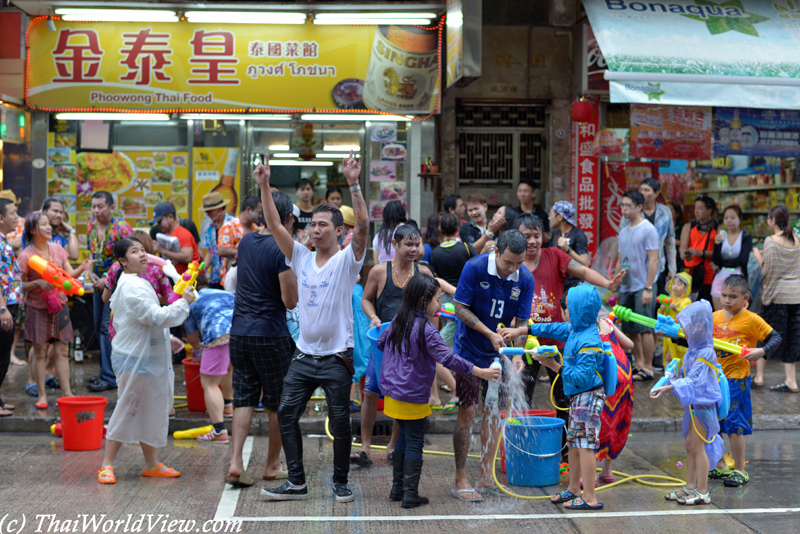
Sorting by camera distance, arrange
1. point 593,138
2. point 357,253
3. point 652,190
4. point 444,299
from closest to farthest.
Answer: point 357,253, point 444,299, point 652,190, point 593,138

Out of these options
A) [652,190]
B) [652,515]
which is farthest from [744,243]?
[652,515]

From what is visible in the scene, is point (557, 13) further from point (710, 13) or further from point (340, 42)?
point (340, 42)

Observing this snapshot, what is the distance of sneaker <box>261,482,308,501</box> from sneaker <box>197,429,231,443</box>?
1.70 meters

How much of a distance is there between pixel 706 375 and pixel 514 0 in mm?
7786

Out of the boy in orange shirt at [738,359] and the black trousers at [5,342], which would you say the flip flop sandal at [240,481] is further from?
the boy in orange shirt at [738,359]

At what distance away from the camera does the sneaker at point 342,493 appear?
5.35m

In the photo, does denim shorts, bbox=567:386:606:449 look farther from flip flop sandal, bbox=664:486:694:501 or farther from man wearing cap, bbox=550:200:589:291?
man wearing cap, bbox=550:200:589:291

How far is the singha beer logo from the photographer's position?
444 inches

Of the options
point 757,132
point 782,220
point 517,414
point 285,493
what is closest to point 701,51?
point 757,132

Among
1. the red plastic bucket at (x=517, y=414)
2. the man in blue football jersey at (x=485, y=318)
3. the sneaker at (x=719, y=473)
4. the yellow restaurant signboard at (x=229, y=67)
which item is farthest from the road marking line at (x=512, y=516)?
the yellow restaurant signboard at (x=229, y=67)

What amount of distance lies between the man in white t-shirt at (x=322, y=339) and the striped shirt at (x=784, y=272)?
19.7ft

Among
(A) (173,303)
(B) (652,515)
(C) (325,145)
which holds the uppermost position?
(C) (325,145)

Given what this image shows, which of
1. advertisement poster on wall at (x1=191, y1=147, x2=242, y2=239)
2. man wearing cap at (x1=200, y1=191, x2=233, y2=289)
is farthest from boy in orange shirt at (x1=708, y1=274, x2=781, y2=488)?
advertisement poster on wall at (x1=191, y1=147, x2=242, y2=239)

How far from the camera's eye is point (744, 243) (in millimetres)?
9680
